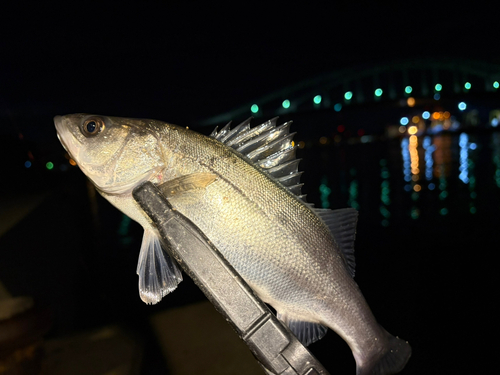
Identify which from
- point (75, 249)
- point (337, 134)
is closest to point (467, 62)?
point (337, 134)

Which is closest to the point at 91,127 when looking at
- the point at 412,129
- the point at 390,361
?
the point at 390,361

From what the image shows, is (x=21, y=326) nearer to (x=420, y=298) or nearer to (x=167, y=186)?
(x=167, y=186)

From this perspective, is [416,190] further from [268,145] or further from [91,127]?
[91,127]

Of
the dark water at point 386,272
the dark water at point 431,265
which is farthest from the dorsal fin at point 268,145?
the dark water at point 431,265

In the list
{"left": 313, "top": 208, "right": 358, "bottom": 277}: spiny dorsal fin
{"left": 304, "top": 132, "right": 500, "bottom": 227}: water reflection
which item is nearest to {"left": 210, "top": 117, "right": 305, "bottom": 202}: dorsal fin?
{"left": 313, "top": 208, "right": 358, "bottom": 277}: spiny dorsal fin

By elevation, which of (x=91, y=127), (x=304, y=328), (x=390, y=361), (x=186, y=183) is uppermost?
(x=91, y=127)

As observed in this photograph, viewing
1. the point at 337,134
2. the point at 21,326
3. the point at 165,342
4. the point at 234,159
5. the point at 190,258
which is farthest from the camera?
the point at 337,134
